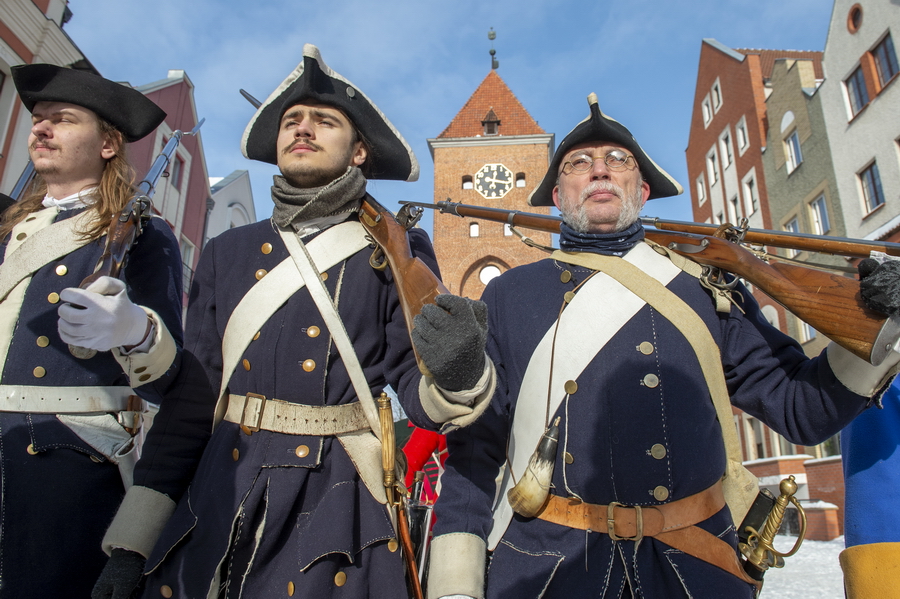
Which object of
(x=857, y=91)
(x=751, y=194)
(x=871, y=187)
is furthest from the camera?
(x=751, y=194)

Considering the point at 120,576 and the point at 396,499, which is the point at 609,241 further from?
the point at 120,576

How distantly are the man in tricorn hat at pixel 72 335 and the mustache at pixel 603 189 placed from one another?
1.67 m

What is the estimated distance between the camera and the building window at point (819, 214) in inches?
680

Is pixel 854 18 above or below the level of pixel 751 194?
above

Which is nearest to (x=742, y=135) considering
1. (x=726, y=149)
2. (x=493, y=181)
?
(x=726, y=149)

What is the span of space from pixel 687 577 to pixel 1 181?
11217mm

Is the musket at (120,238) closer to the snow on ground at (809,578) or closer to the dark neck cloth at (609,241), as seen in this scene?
the dark neck cloth at (609,241)

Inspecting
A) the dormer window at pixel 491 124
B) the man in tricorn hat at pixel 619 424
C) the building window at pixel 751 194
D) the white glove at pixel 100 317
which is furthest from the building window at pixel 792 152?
the white glove at pixel 100 317

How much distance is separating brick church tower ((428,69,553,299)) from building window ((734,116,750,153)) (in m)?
7.89

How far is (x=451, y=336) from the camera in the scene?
1667mm

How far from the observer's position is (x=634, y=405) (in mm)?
2219

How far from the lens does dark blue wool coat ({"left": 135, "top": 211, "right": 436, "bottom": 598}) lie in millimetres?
1954

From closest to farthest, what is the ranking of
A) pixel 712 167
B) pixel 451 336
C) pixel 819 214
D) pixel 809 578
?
pixel 451 336 → pixel 809 578 → pixel 819 214 → pixel 712 167

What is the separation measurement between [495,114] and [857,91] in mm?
17693
